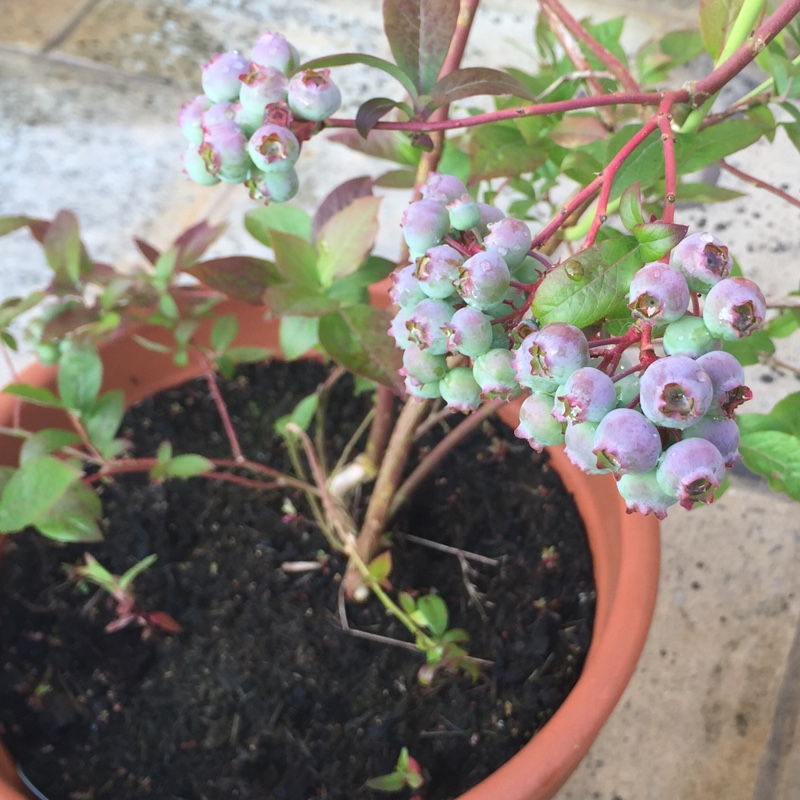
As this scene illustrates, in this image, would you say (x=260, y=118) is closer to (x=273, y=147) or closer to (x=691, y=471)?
(x=273, y=147)

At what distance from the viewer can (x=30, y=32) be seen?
1.42 metres

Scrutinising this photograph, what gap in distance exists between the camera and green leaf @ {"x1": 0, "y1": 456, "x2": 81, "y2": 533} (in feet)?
1.61

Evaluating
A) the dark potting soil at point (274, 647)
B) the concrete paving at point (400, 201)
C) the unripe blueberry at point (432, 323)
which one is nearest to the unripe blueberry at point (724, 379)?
the unripe blueberry at point (432, 323)

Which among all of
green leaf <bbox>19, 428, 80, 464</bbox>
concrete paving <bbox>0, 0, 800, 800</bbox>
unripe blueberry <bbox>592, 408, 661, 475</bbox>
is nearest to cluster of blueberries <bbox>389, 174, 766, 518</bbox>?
unripe blueberry <bbox>592, 408, 661, 475</bbox>

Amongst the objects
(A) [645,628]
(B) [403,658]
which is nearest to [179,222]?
(B) [403,658]

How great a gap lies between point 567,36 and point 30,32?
1281 mm

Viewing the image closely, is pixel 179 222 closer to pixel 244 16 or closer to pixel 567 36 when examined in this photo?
pixel 244 16

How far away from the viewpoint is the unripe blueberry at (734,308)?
0.85 feet

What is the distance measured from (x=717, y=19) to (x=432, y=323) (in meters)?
0.26

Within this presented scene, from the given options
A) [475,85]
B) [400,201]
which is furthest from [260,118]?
[400,201]

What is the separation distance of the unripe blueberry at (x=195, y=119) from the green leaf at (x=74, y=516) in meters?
0.25

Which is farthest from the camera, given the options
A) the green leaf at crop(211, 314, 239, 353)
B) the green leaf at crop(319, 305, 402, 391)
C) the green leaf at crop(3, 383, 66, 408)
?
the green leaf at crop(211, 314, 239, 353)

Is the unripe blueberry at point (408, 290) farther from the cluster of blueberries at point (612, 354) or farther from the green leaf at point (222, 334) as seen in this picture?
the green leaf at point (222, 334)

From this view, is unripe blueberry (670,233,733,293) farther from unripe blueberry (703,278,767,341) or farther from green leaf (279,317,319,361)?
green leaf (279,317,319,361)
